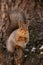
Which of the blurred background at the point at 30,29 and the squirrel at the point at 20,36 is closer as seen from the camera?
the squirrel at the point at 20,36

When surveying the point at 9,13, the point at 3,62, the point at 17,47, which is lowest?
the point at 3,62

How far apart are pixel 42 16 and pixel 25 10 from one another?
294 mm

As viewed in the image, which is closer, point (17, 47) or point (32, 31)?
point (17, 47)

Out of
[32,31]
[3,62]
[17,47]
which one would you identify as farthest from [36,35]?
[17,47]

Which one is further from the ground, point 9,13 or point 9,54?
point 9,13

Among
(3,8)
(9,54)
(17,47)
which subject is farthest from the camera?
(3,8)

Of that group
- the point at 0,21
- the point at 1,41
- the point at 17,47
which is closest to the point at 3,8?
the point at 0,21

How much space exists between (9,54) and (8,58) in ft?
0.49

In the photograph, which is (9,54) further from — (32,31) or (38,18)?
(38,18)

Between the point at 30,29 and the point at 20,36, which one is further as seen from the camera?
the point at 30,29

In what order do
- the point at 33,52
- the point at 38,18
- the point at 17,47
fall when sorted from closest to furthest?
the point at 17,47, the point at 33,52, the point at 38,18

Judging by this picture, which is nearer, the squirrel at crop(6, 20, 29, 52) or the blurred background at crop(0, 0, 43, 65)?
the squirrel at crop(6, 20, 29, 52)

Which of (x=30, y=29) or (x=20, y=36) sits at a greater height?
(x=20, y=36)

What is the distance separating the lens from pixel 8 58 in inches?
139
